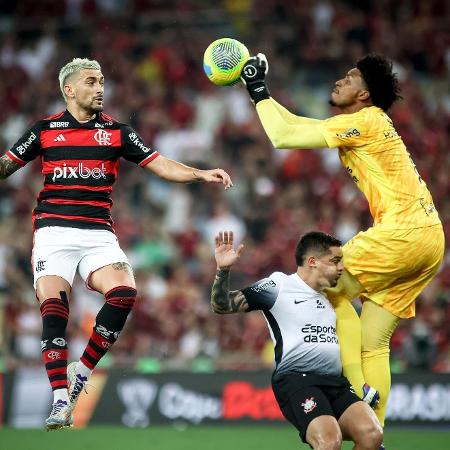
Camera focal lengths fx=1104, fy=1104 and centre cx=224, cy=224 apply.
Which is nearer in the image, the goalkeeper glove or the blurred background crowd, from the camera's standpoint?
the goalkeeper glove

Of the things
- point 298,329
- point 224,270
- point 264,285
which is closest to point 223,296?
point 224,270

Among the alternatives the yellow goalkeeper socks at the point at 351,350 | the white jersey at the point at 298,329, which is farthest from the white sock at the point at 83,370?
the yellow goalkeeper socks at the point at 351,350

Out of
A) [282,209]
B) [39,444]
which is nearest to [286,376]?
[39,444]

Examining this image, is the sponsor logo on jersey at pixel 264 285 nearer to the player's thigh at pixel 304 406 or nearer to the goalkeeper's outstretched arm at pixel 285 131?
the player's thigh at pixel 304 406

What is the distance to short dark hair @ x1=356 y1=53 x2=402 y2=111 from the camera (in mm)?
8023

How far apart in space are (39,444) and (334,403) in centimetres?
454

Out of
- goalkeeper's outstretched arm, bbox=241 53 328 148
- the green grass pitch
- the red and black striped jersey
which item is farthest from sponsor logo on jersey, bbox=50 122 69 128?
the green grass pitch

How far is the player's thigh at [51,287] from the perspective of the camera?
7902mm

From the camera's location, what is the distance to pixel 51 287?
793 cm

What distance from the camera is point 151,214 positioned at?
16656mm

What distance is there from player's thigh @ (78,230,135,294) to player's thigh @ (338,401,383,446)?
1795 millimetres

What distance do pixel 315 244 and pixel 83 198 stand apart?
5.68 feet

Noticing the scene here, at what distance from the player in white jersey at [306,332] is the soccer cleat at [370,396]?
0.29ft

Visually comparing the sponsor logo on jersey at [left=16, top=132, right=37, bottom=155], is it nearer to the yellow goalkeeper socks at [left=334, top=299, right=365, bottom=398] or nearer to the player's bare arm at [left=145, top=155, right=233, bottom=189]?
the player's bare arm at [left=145, top=155, right=233, bottom=189]
